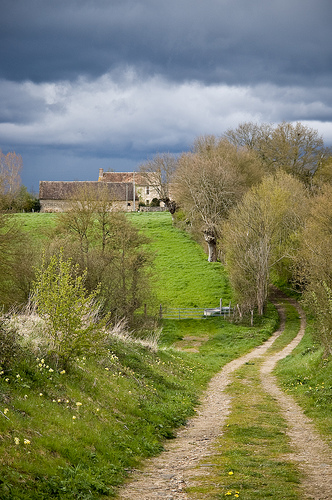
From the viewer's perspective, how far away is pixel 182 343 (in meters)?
37.4

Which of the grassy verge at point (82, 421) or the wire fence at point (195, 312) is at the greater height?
the grassy verge at point (82, 421)

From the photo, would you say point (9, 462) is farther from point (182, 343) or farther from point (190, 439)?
point (182, 343)

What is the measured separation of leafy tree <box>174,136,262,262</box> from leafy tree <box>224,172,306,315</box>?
5756 mm

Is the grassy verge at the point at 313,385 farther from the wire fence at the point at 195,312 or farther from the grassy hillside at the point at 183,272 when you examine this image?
the grassy hillside at the point at 183,272

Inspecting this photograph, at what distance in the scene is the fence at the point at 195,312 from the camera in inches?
1775

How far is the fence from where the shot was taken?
45094 mm

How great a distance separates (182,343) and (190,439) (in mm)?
25336

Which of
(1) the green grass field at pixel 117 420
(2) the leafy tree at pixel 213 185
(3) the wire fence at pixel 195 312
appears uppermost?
(2) the leafy tree at pixel 213 185

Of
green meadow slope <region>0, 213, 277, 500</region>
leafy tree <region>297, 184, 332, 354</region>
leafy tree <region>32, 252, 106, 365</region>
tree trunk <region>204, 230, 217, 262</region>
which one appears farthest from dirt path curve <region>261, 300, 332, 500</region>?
tree trunk <region>204, 230, 217, 262</region>

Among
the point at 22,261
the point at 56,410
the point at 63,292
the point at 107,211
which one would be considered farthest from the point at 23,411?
the point at 107,211

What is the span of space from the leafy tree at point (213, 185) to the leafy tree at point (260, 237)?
18.9 ft

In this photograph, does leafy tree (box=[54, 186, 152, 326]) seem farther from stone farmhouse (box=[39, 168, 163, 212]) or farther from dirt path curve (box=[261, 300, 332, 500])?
stone farmhouse (box=[39, 168, 163, 212])

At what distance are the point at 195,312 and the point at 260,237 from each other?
929 cm

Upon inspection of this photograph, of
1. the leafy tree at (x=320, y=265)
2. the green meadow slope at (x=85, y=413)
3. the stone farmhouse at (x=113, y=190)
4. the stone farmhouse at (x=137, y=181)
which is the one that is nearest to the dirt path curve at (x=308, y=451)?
the green meadow slope at (x=85, y=413)
